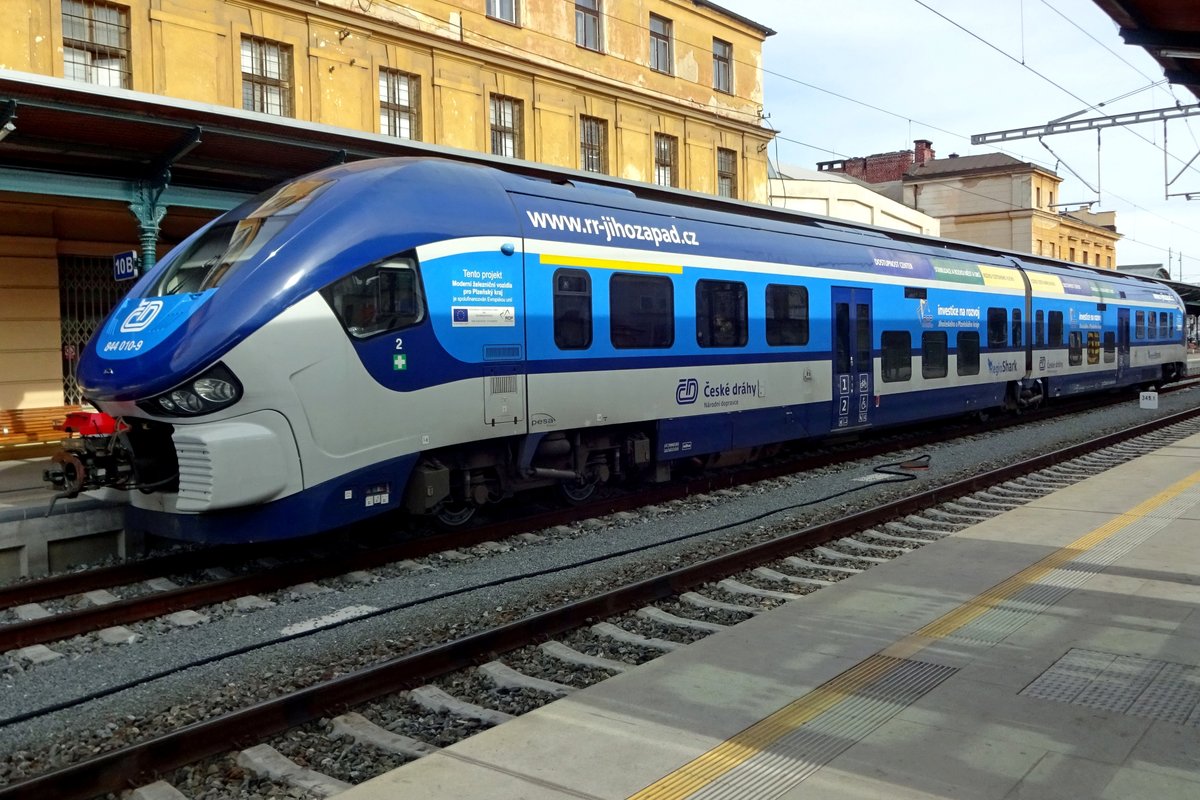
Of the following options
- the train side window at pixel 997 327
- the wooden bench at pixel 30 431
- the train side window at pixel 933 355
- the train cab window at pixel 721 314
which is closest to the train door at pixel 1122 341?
the train side window at pixel 997 327

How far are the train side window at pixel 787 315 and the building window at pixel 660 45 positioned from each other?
13487mm

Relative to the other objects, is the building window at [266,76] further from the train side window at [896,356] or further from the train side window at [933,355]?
the train side window at [933,355]

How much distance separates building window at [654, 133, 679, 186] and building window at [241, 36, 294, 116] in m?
9.65

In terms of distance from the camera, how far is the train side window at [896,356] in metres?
14.4

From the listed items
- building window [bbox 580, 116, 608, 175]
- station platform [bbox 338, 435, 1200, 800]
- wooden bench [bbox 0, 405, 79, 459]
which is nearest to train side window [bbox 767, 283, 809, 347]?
station platform [bbox 338, 435, 1200, 800]

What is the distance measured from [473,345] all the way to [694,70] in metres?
19.0

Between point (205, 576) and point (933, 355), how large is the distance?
462 inches

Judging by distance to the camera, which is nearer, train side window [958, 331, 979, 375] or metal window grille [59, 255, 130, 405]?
metal window grille [59, 255, 130, 405]

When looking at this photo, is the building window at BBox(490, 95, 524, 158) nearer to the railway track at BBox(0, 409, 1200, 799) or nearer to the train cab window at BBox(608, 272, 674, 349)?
the train cab window at BBox(608, 272, 674, 349)

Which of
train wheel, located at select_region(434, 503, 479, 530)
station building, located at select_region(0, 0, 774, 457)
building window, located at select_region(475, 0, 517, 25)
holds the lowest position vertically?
train wheel, located at select_region(434, 503, 479, 530)

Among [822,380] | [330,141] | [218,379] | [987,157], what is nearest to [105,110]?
[330,141]

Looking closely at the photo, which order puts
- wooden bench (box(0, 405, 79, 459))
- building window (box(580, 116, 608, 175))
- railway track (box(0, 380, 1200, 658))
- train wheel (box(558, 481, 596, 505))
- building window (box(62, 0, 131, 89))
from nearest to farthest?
railway track (box(0, 380, 1200, 658))
train wheel (box(558, 481, 596, 505))
wooden bench (box(0, 405, 79, 459))
building window (box(62, 0, 131, 89))
building window (box(580, 116, 608, 175))

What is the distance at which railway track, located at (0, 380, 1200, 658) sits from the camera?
252 inches

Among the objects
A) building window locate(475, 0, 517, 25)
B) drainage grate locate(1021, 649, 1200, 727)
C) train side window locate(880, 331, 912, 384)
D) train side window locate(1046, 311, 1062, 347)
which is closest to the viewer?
drainage grate locate(1021, 649, 1200, 727)
